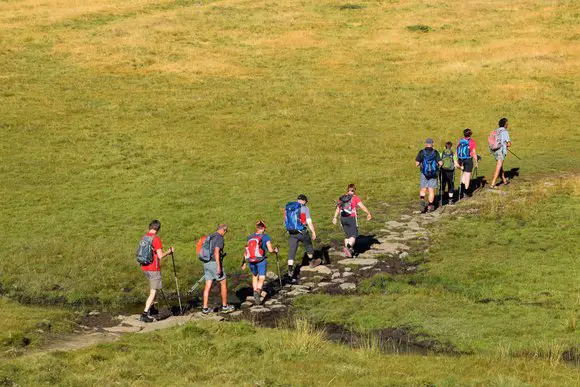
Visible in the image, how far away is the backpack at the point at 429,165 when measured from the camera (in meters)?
30.4

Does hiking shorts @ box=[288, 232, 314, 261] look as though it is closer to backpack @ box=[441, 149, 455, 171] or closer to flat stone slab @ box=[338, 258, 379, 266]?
flat stone slab @ box=[338, 258, 379, 266]

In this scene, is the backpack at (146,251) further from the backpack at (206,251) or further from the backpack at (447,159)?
the backpack at (447,159)

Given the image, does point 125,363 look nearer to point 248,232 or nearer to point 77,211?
point 248,232

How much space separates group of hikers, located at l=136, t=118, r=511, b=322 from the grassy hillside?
7.75 ft

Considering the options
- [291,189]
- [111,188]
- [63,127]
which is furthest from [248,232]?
[63,127]

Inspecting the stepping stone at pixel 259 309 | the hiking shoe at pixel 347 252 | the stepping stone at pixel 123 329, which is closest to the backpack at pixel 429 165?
the hiking shoe at pixel 347 252

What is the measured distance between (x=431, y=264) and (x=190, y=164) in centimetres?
1808

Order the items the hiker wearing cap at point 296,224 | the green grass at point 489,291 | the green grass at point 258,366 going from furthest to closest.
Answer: the hiker wearing cap at point 296,224 → the green grass at point 489,291 → the green grass at point 258,366

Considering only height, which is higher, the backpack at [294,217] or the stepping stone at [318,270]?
the backpack at [294,217]

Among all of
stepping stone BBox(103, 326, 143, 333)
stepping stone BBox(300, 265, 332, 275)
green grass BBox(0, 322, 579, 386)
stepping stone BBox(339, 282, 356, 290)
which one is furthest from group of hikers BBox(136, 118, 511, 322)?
green grass BBox(0, 322, 579, 386)

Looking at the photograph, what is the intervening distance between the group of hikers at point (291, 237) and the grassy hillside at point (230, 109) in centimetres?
236

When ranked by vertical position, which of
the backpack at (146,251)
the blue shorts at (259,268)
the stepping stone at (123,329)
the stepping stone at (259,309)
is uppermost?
the backpack at (146,251)

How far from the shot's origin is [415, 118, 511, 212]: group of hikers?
30594mm

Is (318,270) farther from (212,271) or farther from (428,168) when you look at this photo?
(428,168)
